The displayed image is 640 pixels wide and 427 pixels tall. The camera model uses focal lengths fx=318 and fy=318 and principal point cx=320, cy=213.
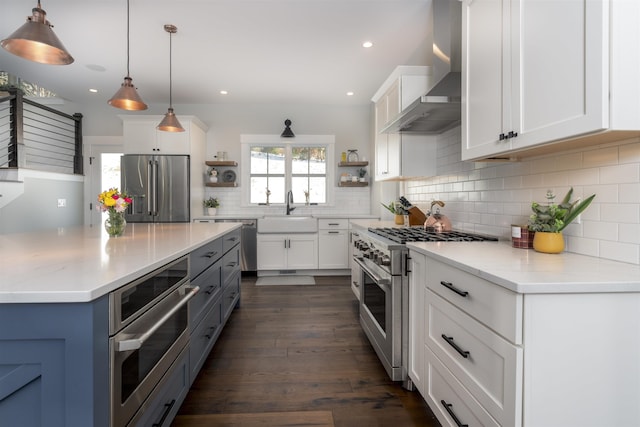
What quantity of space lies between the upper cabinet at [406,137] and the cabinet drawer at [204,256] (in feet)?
5.48

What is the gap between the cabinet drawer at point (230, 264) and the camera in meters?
2.61

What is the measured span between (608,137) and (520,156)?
579 mm

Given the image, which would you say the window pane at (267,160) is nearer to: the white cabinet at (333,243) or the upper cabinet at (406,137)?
the white cabinet at (333,243)

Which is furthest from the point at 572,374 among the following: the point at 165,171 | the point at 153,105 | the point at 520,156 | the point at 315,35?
the point at 153,105

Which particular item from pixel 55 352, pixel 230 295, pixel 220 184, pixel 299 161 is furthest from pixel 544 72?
pixel 220 184


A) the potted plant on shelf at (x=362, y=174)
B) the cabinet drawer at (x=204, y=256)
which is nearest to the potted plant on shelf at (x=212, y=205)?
the potted plant on shelf at (x=362, y=174)

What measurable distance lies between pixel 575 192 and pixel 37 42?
8.96 ft

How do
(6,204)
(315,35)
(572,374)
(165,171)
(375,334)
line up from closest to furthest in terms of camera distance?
(572,374), (375,334), (315,35), (6,204), (165,171)

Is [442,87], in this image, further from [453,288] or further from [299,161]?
[299,161]

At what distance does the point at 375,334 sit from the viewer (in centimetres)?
221

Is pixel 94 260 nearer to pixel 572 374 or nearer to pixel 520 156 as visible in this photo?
pixel 572 374

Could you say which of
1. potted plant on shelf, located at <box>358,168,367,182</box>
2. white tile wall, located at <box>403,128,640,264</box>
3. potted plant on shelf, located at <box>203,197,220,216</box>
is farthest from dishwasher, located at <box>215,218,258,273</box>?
white tile wall, located at <box>403,128,640,264</box>

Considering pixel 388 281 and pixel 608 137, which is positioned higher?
pixel 608 137

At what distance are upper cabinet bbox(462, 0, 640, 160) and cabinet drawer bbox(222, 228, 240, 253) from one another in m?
1.89
